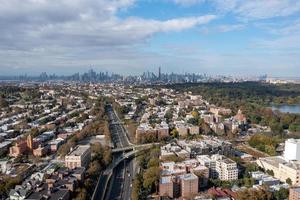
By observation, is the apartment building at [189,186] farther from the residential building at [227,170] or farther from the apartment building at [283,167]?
the apartment building at [283,167]

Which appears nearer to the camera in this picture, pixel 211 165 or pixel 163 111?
pixel 211 165

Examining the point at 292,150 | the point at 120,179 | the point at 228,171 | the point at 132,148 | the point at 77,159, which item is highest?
the point at 292,150

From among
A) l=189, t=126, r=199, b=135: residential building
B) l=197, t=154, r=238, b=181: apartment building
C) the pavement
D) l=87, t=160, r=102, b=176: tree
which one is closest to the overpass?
the pavement

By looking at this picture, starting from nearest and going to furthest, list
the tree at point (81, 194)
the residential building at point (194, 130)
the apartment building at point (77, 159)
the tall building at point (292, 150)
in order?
the tree at point (81, 194), the apartment building at point (77, 159), the tall building at point (292, 150), the residential building at point (194, 130)

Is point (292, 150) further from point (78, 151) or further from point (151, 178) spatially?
point (78, 151)

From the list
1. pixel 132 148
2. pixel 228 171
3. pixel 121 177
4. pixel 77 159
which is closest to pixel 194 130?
pixel 132 148

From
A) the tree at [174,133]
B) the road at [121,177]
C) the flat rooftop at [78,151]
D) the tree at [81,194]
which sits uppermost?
the flat rooftop at [78,151]

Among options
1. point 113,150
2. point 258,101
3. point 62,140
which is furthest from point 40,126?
point 258,101

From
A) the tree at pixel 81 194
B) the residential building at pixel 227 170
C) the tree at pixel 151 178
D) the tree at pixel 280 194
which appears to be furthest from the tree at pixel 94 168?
the tree at pixel 280 194

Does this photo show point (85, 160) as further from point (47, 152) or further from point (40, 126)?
point (40, 126)

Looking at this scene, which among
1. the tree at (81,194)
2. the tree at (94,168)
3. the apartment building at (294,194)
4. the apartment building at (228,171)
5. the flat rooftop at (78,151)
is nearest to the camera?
the tree at (81,194)

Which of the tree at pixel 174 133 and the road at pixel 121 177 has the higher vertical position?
the tree at pixel 174 133
